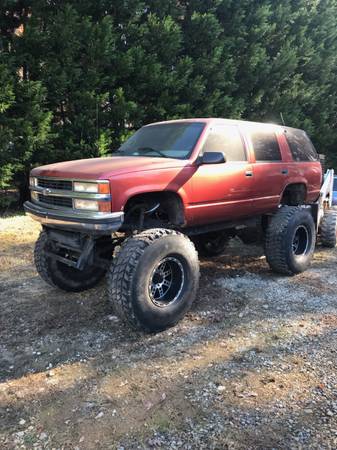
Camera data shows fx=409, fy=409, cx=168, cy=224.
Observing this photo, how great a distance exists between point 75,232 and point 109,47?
6.26m

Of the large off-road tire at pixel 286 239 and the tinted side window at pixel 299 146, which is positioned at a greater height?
the tinted side window at pixel 299 146

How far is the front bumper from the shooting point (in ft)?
12.2

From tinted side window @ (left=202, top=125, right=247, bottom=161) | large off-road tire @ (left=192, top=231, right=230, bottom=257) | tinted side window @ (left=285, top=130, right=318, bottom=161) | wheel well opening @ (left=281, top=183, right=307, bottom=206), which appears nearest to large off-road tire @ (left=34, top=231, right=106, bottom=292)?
large off-road tire @ (left=192, top=231, right=230, bottom=257)

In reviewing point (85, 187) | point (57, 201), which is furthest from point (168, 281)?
point (57, 201)

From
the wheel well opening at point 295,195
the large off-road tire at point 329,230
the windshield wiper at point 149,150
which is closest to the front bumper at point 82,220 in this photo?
the windshield wiper at point 149,150

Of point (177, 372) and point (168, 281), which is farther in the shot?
point (168, 281)

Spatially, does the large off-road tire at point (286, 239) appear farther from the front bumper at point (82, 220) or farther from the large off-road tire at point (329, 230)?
the front bumper at point (82, 220)

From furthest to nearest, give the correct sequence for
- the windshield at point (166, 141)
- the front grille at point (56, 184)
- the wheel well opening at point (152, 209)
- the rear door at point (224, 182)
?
the windshield at point (166, 141)
the rear door at point (224, 182)
the wheel well opening at point (152, 209)
the front grille at point (56, 184)

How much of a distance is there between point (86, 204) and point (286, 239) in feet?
9.39

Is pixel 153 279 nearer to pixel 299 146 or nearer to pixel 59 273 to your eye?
pixel 59 273

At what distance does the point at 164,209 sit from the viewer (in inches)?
182

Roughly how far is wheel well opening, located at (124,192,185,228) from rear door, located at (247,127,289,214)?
127cm

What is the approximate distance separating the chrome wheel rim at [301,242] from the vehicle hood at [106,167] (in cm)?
240

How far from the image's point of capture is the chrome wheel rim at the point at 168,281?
414cm
